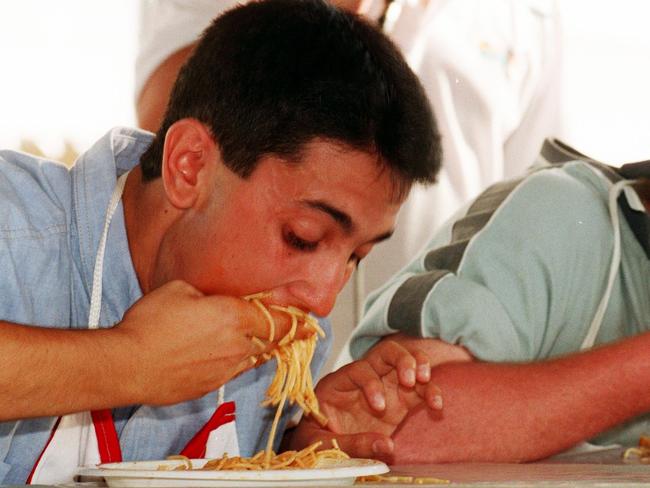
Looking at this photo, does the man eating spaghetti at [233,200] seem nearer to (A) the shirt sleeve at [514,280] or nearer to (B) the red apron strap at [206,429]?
(B) the red apron strap at [206,429]

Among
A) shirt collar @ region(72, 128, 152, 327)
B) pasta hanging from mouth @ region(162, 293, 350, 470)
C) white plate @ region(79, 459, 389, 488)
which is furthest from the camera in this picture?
shirt collar @ region(72, 128, 152, 327)

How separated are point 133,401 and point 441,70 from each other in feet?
5.25

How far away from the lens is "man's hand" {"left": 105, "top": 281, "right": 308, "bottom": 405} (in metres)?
1.14

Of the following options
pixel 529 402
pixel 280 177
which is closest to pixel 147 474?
pixel 280 177

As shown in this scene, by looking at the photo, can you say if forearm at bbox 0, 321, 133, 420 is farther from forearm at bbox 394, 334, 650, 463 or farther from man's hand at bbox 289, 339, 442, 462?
forearm at bbox 394, 334, 650, 463

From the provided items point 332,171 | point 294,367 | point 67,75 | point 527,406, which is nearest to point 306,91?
point 332,171

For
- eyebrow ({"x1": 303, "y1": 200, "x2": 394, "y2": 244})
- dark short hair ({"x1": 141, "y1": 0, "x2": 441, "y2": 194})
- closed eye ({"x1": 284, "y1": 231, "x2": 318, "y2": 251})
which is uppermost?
dark short hair ({"x1": 141, "y1": 0, "x2": 441, "y2": 194})

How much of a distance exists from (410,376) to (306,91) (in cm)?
43

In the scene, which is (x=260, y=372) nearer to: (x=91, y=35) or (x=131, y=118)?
(x=131, y=118)

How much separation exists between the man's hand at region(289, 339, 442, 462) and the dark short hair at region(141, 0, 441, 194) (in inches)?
10.8

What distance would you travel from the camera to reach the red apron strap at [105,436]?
4.55 ft

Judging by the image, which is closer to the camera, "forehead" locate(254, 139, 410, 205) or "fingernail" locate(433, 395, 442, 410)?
"forehead" locate(254, 139, 410, 205)

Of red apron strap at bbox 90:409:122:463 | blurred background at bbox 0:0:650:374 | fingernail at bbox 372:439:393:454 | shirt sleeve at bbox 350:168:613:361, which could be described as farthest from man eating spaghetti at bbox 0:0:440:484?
blurred background at bbox 0:0:650:374

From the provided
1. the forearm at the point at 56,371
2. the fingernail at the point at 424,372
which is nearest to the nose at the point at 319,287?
the fingernail at the point at 424,372
